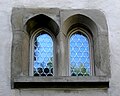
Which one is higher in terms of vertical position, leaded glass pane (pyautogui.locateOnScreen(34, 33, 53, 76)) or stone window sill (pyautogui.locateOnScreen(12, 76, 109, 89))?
leaded glass pane (pyautogui.locateOnScreen(34, 33, 53, 76))

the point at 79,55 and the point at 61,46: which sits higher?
the point at 61,46

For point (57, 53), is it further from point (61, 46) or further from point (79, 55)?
point (79, 55)

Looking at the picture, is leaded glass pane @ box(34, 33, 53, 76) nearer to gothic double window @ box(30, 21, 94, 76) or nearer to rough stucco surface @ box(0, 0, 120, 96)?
gothic double window @ box(30, 21, 94, 76)

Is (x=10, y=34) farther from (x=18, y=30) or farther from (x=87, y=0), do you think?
(x=87, y=0)

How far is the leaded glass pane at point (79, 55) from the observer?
18.4 ft

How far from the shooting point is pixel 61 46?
5527 mm

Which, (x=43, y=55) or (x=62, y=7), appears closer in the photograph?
(x=43, y=55)

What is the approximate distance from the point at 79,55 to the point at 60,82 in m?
0.71

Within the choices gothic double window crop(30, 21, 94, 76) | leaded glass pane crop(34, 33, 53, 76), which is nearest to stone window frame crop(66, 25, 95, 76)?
gothic double window crop(30, 21, 94, 76)

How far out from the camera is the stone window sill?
5.19m

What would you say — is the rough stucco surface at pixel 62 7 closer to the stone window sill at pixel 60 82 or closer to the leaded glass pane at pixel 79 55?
the stone window sill at pixel 60 82

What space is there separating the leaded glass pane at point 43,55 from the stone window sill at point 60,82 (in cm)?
37

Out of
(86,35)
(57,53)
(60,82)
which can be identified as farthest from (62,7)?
(60,82)

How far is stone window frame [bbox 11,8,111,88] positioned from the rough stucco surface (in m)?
0.08
